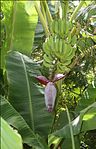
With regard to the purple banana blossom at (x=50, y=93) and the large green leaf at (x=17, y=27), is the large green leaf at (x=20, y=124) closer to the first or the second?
the purple banana blossom at (x=50, y=93)

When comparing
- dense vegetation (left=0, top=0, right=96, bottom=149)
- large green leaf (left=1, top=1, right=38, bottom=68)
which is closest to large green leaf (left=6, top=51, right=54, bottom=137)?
dense vegetation (left=0, top=0, right=96, bottom=149)

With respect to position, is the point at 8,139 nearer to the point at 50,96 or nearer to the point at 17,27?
the point at 50,96

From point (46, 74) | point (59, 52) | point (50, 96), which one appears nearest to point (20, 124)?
point (50, 96)

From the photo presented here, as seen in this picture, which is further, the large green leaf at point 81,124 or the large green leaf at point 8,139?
the large green leaf at point 81,124

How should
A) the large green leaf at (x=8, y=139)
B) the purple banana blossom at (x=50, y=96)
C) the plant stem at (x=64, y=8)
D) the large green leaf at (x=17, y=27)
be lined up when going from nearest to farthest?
the large green leaf at (x=8, y=139) → the purple banana blossom at (x=50, y=96) → the plant stem at (x=64, y=8) → the large green leaf at (x=17, y=27)

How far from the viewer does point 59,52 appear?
3.39 feet

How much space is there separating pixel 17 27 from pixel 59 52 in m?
0.39

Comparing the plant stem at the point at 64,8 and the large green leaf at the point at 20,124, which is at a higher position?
the plant stem at the point at 64,8

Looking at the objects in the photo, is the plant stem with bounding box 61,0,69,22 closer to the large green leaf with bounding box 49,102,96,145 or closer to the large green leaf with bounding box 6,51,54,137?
the large green leaf with bounding box 6,51,54,137

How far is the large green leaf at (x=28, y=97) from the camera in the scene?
116 cm

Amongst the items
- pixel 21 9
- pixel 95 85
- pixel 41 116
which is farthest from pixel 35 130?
pixel 21 9

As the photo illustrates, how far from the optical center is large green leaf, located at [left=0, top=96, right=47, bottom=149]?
102 cm

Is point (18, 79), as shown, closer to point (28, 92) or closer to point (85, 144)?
point (28, 92)

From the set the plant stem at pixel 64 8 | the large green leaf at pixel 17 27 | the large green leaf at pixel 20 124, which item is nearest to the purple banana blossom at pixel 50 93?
the large green leaf at pixel 20 124
